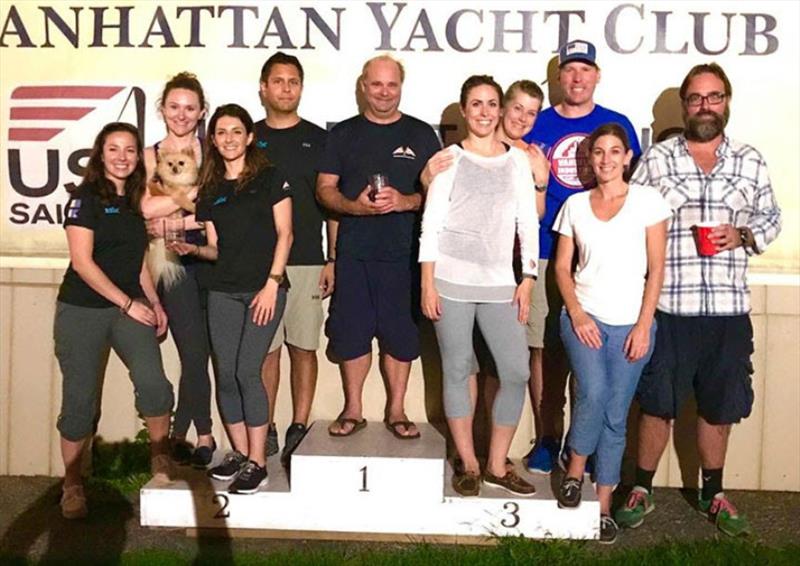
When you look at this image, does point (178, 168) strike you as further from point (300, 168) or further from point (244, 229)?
point (244, 229)

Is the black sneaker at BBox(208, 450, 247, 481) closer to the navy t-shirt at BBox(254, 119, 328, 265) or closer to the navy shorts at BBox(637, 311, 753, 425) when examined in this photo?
the navy t-shirt at BBox(254, 119, 328, 265)

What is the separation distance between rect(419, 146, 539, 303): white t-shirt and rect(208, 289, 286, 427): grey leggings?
34.8 inches

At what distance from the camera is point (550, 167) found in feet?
17.0

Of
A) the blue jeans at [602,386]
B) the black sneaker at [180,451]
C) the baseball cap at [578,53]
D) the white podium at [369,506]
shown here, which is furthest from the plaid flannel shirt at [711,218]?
the black sneaker at [180,451]

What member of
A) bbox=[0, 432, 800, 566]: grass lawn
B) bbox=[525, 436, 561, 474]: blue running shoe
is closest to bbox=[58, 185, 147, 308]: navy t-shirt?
bbox=[0, 432, 800, 566]: grass lawn

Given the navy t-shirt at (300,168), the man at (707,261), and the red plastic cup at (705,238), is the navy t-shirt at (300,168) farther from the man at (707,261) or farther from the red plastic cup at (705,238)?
the red plastic cup at (705,238)

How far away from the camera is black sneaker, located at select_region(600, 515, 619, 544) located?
4.81 metres

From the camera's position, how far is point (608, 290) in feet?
15.0

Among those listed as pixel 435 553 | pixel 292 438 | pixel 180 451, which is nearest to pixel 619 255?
pixel 435 553

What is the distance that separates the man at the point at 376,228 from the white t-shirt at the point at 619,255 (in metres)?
0.96

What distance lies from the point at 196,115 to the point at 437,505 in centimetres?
245

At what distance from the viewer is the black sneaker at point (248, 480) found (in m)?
4.80

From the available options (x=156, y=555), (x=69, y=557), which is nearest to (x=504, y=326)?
(x=156, y=555)

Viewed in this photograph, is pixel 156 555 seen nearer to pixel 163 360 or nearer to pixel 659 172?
pixel 163 360
